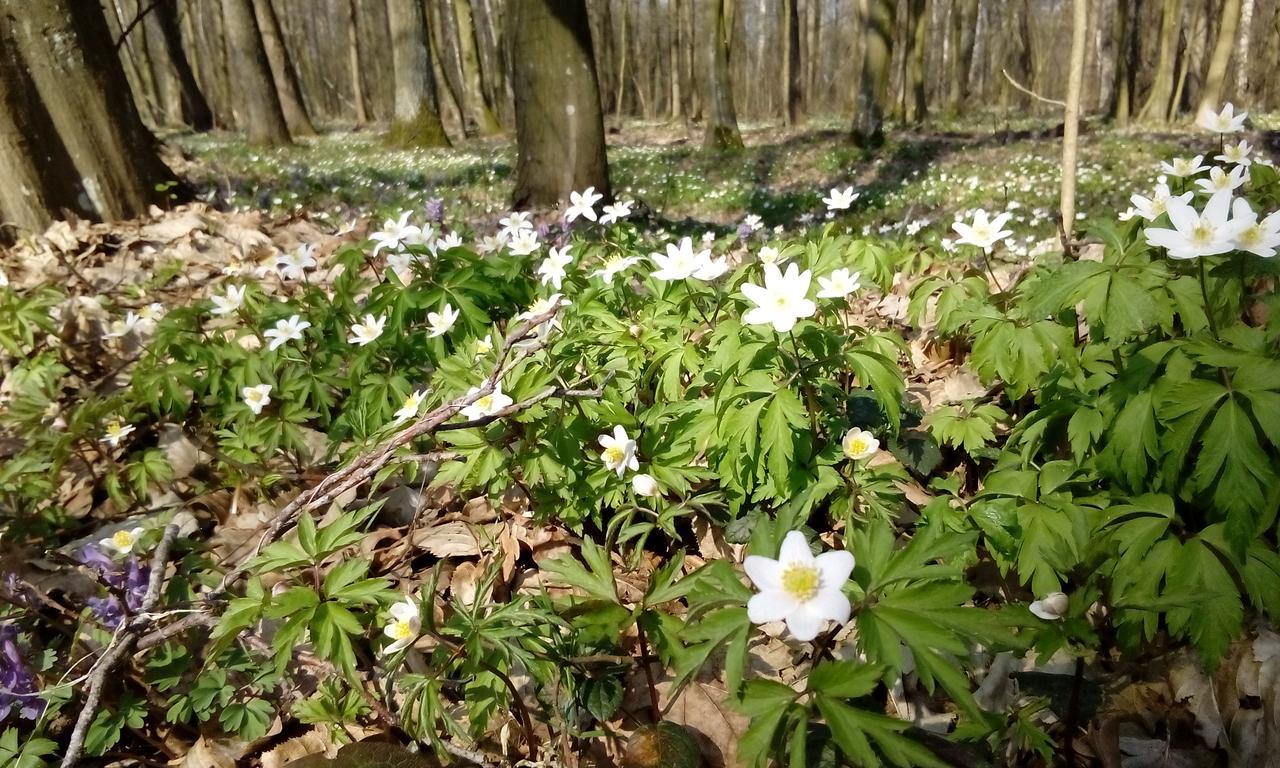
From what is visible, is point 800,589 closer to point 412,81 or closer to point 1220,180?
point 1220,180

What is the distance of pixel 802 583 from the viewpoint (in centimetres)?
127

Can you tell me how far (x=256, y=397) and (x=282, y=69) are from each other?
57.3ft

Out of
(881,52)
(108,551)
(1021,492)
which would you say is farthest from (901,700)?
(881,52)

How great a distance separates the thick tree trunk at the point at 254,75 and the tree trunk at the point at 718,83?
826 cm

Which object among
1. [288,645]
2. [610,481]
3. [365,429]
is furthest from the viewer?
[365,429]

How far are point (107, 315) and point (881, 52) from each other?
12.8 m

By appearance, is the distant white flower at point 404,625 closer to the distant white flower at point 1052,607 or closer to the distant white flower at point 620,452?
the distant white flower at point 620,452

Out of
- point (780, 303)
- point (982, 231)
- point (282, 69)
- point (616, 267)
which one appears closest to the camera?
point (780, 303)

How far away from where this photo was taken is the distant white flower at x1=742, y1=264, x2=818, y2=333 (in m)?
1.73

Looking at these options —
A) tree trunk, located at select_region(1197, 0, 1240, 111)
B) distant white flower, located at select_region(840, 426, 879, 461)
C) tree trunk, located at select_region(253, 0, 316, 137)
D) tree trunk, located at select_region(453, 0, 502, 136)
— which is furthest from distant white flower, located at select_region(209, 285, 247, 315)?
tree trunk, located at select_region(453, 0, 502, 136)

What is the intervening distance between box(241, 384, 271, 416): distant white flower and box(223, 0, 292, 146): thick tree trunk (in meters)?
12.7

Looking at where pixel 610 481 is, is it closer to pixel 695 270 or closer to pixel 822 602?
pixel 695 270

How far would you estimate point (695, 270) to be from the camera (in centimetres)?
219

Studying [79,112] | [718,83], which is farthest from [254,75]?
[79,112]
